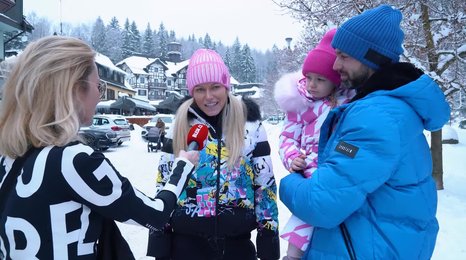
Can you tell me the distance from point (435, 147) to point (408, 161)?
791cm

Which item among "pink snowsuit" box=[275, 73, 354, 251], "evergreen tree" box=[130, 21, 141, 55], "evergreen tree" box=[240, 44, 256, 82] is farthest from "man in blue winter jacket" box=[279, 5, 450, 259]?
"evergreen tree" box=[130, 21, 141, 55]

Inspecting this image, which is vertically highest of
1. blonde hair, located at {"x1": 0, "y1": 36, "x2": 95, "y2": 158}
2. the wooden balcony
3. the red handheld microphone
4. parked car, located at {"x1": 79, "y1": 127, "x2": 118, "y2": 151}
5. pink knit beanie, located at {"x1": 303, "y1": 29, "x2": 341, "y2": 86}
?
the wooden balcony

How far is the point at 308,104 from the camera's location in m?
2.26

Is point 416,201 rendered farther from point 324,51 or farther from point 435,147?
point 435,147

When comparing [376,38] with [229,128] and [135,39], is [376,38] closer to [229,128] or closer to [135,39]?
[229,128]

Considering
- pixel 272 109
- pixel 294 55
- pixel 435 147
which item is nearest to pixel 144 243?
pixel 435 147

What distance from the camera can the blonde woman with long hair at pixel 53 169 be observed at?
1449 mm

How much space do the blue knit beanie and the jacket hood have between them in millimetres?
70

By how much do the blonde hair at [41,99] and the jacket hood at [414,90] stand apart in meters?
1.31

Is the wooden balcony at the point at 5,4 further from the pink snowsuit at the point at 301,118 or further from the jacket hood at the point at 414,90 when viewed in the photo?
the jacket hood at the point at 414,90

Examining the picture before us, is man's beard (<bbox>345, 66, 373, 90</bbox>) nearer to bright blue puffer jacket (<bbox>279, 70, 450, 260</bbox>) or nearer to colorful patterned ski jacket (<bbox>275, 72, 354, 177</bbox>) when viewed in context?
bright blue puffer jacket (<bbox>279, 70, 450, 260</bbox>)

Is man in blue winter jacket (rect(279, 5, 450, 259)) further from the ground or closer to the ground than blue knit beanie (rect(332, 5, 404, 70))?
closer to the ground

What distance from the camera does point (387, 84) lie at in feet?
5.33

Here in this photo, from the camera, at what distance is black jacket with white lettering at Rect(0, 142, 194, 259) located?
1.44 metres
